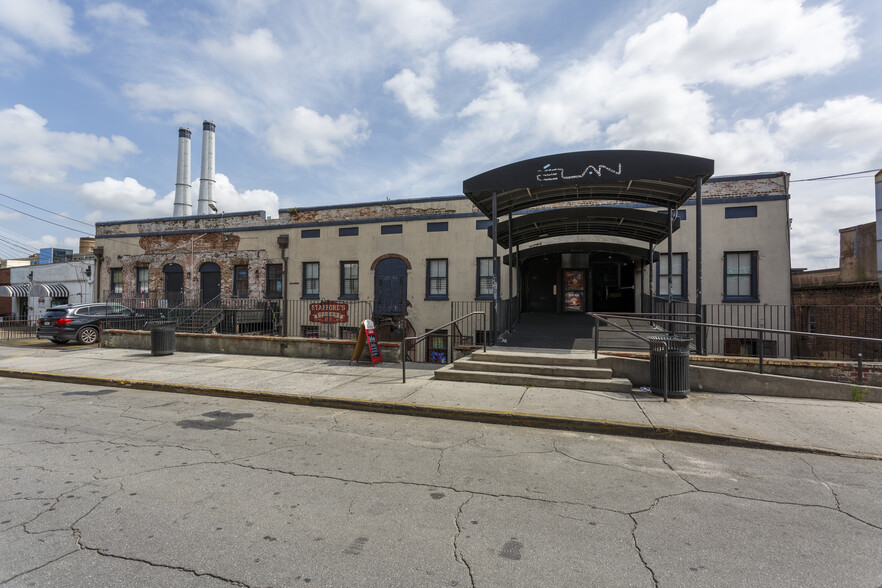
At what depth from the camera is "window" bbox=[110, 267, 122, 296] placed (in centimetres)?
2405

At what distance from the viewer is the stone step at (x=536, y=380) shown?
788 centimetres

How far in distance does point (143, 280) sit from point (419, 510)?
26.2m

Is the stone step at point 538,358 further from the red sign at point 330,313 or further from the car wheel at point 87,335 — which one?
the car wheel at point 87,335

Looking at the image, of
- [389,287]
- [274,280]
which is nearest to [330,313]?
[389,287]

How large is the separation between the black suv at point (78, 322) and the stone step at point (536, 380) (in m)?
15.0

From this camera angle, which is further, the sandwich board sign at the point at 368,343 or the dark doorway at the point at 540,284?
the dark doorway at the point at 540,284

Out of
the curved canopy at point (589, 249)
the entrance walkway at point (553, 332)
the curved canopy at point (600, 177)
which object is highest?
the curved canopy at point (600, 177)

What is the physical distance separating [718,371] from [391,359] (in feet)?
24.7

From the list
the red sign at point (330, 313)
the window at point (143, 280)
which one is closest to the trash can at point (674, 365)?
the red sign at point (330, 313)

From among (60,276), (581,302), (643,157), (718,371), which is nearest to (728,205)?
(581,302)

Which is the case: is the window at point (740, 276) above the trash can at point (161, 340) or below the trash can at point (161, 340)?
above

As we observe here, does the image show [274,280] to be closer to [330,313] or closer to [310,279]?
[310,279]

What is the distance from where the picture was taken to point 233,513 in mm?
3436

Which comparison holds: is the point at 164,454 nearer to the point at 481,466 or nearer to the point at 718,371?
the point at 481,466
